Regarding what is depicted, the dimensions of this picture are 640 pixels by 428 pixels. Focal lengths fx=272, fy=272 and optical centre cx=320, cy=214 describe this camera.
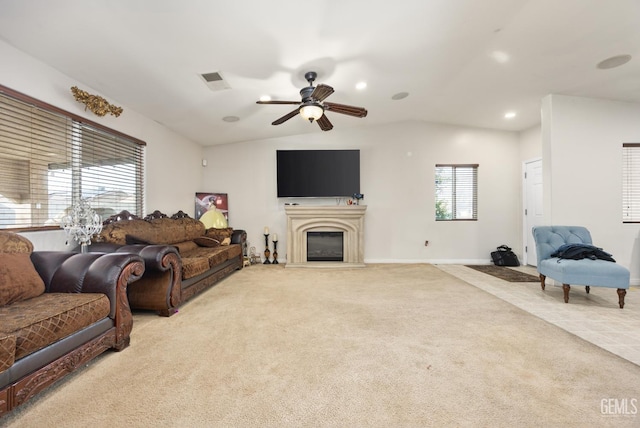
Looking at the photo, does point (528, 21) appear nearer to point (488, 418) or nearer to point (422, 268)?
point (488, 418)

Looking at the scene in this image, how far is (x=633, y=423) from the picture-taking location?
4.28ft

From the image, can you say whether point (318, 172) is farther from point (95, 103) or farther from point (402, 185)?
point (95, 103)

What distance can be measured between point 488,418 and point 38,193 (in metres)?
3.85

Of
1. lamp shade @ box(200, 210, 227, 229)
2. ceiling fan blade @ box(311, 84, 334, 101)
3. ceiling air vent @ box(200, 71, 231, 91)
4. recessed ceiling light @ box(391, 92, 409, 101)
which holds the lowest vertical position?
lamp shade @ box(200, 210, 227, 229)

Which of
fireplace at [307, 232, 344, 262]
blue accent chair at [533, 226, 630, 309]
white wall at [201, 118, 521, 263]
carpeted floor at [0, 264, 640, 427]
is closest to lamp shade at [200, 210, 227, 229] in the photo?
white wall at [201, 118, 521, 263]

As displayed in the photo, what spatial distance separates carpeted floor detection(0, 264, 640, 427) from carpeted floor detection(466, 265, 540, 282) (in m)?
1.74

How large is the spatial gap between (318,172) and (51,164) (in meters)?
3.94

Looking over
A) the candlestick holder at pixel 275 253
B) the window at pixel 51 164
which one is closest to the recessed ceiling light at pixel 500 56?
the candlestick holder at pixel 275 253

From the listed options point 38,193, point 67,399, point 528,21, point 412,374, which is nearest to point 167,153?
point 38,193

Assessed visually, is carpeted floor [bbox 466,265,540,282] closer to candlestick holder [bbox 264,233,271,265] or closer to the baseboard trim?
the baseboard trim

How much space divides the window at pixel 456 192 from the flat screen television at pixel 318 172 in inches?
69.6

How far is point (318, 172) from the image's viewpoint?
5.60 m

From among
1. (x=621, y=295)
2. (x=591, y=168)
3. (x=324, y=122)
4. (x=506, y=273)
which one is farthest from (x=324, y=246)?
(x=591, y=168)

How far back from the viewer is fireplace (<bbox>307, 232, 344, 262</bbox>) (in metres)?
5.63
